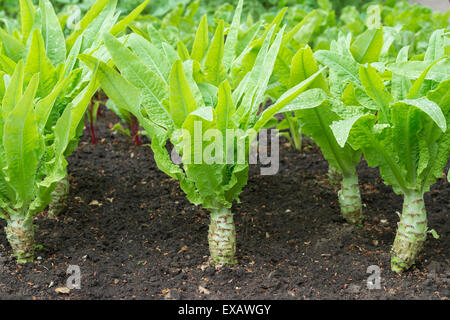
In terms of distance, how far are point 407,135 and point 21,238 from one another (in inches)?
53.4

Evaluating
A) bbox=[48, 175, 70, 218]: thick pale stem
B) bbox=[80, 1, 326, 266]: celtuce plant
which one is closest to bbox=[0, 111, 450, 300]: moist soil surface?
bbox=[48, 175, 70, 218]: thick pale stem

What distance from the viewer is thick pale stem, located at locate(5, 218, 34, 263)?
6.38 ft

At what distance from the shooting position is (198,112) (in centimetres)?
161

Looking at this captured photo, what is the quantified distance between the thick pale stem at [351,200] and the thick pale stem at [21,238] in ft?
3.88

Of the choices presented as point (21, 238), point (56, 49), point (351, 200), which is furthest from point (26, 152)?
point (351, 200)

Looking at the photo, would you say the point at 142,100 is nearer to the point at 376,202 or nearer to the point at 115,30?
the point at 115,30

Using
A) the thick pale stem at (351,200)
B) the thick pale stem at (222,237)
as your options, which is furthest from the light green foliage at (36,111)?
the thick pale stem at (351,200)

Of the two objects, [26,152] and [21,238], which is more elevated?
[26,152]

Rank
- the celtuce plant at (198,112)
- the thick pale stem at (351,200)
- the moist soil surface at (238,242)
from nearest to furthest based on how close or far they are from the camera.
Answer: the celtuce plant at (198,112)
the moist soil surface at (238,242)
the thick pale stem at (351,200)

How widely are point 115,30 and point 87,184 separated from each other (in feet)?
2.39

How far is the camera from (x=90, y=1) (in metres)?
4.57

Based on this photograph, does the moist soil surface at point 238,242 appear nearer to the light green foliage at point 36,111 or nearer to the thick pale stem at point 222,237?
the thick pale stem at point 222,237

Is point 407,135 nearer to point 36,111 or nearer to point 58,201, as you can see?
point 36,111

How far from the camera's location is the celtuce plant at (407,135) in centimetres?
182
